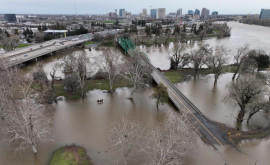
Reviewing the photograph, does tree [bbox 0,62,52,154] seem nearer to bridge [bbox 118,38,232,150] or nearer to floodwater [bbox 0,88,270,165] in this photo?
floodwater [bbox 0,88,270,165]

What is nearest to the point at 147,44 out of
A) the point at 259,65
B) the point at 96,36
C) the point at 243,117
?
the point at 96,36

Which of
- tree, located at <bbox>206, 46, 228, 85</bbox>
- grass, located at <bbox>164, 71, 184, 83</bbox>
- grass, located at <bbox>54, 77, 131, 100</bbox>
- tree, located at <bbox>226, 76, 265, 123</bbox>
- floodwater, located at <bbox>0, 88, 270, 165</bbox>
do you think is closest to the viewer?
floodwater, located at <bbox>0, 88, 270, 165</bbox>

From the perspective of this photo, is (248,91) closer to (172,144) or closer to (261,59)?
(172,144)

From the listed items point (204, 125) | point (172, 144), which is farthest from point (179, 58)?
point (172, 144)

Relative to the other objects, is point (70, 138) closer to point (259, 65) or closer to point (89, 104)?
point (89, 104)

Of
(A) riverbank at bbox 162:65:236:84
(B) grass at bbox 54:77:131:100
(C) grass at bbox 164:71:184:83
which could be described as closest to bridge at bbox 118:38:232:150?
(C) grass at bbox 164:71:184:83

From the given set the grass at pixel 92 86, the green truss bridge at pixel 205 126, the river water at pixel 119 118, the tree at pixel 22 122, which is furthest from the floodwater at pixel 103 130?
the grass at pixel 92 86
